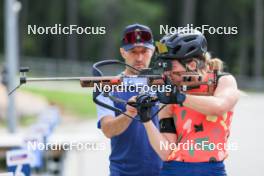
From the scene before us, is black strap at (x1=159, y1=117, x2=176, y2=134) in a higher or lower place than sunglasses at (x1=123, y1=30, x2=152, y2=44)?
lower

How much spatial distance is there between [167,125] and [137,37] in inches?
40.2

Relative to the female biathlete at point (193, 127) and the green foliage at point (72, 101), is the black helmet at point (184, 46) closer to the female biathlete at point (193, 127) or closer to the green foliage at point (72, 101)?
the female biathlete at point (193, 127)

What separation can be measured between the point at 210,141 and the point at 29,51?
59899mm

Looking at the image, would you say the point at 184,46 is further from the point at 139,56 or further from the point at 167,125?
the point at 139,56

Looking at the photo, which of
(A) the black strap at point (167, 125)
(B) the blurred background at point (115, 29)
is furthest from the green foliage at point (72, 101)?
(A) the black strap at point (167, 125)

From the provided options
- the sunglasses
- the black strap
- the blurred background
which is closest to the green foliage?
the blurred background

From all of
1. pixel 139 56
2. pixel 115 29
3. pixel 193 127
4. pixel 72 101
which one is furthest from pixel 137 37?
pixel 115 29

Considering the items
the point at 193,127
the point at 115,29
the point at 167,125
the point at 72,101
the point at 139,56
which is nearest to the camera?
the point at 193,127

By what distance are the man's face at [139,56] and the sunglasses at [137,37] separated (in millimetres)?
60

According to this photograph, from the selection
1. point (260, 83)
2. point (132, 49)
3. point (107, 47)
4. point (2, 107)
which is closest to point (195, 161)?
point (132, 49)

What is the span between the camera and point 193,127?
471 centimetres

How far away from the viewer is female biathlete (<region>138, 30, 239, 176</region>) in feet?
15.3

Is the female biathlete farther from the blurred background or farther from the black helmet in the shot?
the blurred background

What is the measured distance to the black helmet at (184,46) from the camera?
15.4 feet
